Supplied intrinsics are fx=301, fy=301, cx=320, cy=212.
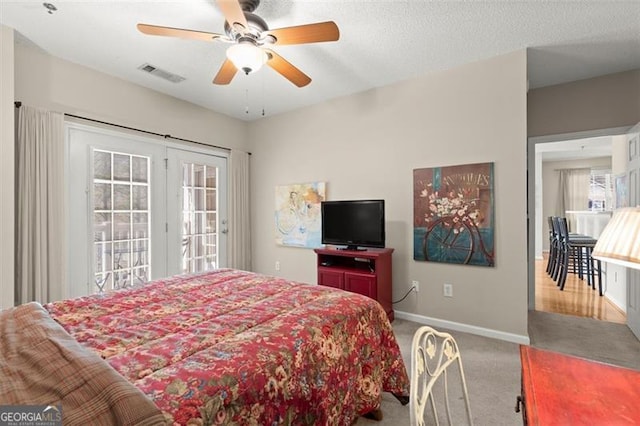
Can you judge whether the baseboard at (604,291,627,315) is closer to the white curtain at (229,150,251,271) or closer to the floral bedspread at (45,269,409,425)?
the floral bedspread at (45,269,409,425)

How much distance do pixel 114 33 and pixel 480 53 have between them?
3.32 m

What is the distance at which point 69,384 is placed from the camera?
91 cm

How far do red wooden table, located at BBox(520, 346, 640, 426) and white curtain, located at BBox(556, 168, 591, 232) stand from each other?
930 centimetres

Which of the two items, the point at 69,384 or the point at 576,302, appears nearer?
the point at 69,384

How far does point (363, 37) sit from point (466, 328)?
3.00 metres

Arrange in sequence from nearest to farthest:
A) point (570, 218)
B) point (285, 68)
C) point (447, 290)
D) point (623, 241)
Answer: point (623, 241), point (285, 68), point (447, 290), point (570, 218)

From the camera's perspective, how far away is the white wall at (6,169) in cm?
241

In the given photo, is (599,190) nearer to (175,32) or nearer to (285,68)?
(285,68)

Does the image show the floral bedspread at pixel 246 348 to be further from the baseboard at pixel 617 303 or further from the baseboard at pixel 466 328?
the baseboard at pixel 617 303

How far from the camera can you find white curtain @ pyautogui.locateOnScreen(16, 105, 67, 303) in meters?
2.66

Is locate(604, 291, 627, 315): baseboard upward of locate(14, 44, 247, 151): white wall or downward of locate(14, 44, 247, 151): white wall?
downward

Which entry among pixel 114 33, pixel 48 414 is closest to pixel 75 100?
pixel 114 33

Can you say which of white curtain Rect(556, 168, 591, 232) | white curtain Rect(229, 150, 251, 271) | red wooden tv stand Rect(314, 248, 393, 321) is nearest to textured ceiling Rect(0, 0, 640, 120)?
white curtain Rect(229, 150, 251, 271)

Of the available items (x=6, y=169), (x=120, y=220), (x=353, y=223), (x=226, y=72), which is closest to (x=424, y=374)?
(x=226, y=72)
